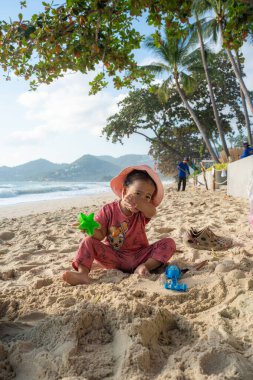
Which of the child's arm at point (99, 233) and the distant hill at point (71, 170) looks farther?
the distant hill at point (71, 170)

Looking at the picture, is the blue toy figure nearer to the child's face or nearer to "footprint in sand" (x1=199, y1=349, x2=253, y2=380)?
the child's face

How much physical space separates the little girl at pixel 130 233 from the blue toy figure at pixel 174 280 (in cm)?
27

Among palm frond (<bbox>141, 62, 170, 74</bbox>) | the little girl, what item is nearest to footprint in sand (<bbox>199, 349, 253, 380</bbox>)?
the little girl

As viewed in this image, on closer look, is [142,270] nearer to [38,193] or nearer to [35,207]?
[35,207]

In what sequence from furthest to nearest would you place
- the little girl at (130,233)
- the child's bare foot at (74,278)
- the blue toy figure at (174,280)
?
the little girl at (130,233)
the child's bare foot at (74,278)
the blue toy figure at (174,280)

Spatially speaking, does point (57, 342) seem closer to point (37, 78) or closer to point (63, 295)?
point (63, 295)

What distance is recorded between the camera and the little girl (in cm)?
254

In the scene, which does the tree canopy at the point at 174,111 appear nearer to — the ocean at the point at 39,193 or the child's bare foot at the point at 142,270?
the ocean at the point at 39,193

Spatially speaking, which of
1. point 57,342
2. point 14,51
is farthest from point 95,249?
point 14,51

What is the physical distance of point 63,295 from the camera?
6.49 ft

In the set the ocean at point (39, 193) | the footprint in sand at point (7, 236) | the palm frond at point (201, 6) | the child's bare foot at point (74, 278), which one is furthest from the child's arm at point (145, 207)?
the palm frond at point (201, 6)

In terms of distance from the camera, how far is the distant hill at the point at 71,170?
7119cm

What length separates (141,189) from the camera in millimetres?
2562

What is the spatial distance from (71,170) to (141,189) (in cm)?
8015
